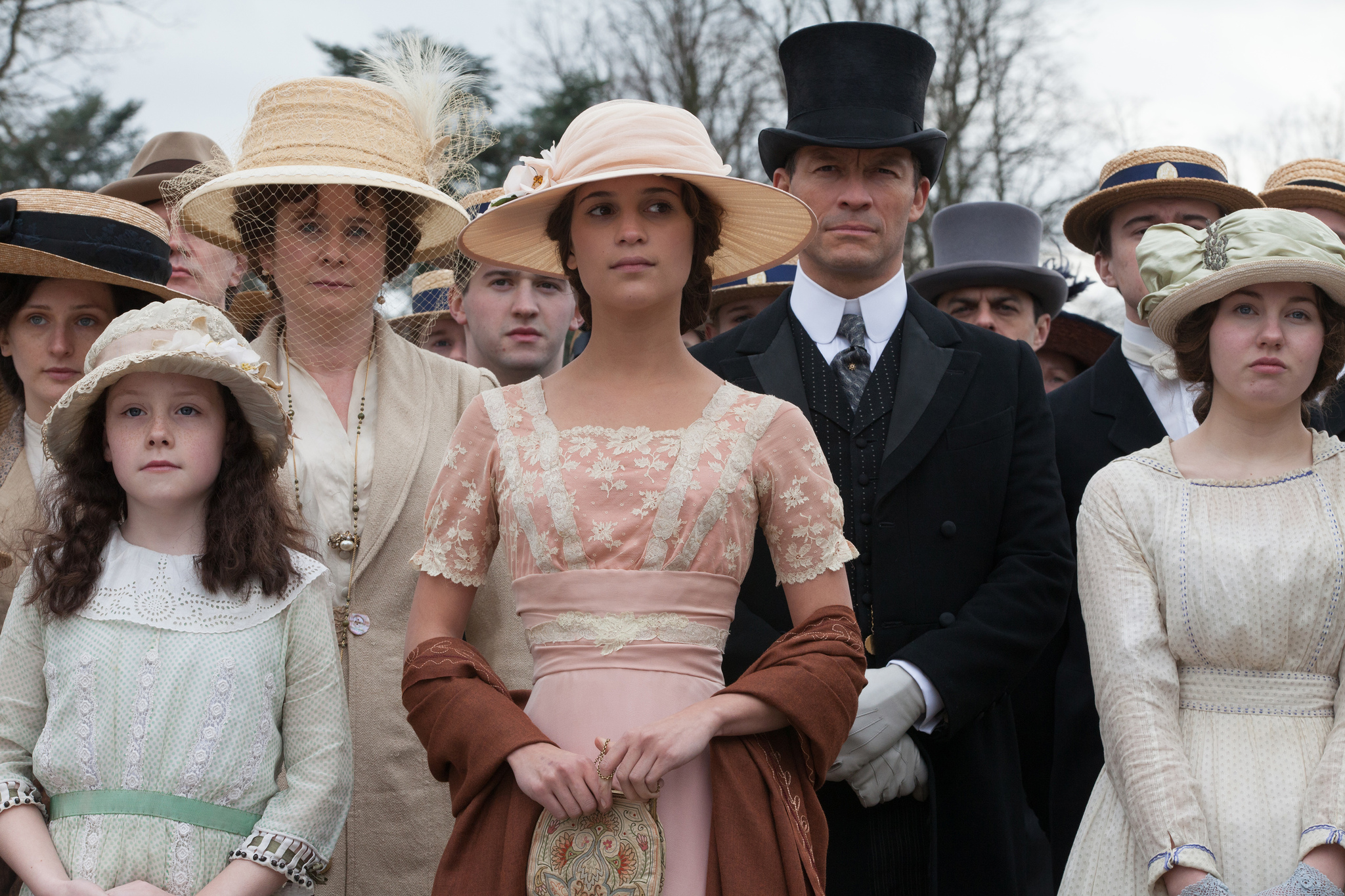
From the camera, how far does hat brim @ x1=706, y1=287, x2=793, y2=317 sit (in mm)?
5770

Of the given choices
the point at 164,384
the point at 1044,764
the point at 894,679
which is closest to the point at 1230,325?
the point at 894,679

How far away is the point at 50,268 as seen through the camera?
339 cm

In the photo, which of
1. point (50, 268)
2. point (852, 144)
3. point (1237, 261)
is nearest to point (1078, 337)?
point (852, 144)

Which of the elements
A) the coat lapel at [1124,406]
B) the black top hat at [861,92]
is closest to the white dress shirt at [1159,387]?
the coat lapel at [1124,406]

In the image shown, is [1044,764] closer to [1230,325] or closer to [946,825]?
[946,825]

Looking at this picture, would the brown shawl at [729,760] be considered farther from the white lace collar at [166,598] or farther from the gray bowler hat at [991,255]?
the gray bowler hat at [991,255]

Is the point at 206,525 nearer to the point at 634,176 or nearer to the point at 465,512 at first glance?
the point at 465,512

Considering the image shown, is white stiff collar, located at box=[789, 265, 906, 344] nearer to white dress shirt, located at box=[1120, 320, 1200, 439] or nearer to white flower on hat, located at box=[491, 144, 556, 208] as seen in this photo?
white dress shirt, located at box=[1120, 320, 1200, 439]

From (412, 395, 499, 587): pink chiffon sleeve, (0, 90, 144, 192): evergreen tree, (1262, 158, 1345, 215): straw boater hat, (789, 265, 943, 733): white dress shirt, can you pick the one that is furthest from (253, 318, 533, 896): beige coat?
(0, 90, 144, 192): evergreen tree

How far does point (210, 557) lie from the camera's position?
2.76m

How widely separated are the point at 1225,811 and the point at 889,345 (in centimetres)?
136

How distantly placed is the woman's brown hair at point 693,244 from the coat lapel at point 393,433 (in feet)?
2.23

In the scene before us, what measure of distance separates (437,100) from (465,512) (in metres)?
1.52

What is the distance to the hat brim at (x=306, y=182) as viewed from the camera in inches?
130
